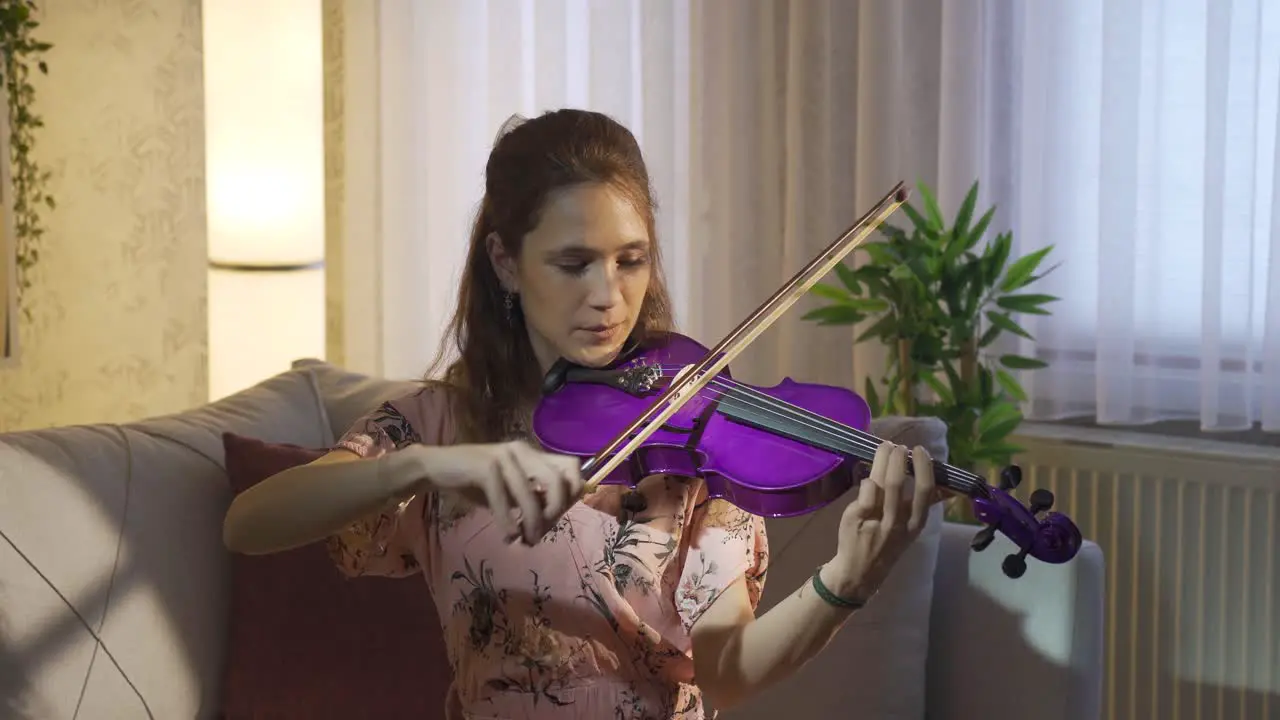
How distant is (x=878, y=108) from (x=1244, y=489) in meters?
0.95

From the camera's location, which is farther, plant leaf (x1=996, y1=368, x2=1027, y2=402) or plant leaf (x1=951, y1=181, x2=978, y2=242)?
plant leaf (x1=996, y1=368, x2=1027, y2=402)

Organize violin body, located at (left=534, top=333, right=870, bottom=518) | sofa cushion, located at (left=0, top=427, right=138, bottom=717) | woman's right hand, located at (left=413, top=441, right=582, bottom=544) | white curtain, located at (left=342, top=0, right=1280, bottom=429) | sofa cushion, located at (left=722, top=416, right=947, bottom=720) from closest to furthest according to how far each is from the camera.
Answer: woman's right hand, located at (left=413, top=441, right=582, bottom=544)
violin body, located at (left=534, top=333, right=870, bottom=518)
sofa cushion, located at (left=0, top=427, right=138, bottom=717)
sofa cushion, located at (left=722, top=416, right=947, bottom=720)
white curtain, located at (left=342, top=0, right=1280, bottom=429)

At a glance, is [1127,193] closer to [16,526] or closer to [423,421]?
[423,421]

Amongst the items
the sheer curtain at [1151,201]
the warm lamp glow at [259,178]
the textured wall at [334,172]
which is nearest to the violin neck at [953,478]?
the sheer curtain at [1151,201]

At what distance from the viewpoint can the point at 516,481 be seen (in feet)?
3.13

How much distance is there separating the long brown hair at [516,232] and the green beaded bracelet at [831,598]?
0.34 meters

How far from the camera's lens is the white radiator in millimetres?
2238

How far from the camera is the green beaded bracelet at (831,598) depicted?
1.12m

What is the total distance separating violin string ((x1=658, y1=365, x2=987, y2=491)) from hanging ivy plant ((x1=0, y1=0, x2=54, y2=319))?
2.59 meters

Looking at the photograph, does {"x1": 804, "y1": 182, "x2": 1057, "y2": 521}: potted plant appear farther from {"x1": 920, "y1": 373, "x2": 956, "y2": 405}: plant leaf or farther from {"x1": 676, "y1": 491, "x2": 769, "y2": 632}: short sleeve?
{"x1": 676, "y1": 491, "x2": 769, "y2": 632}: short sleeve

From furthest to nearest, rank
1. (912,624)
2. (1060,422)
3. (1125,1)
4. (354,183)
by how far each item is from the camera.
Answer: (354,183) < (1060,422) < (1125,1) < (912,624)

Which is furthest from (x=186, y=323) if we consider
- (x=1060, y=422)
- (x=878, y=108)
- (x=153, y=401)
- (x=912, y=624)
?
(x=912, y=624)

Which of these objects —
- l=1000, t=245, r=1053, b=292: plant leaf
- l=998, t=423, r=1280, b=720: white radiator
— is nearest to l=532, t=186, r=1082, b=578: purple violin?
l=1000, t=245, r=1053, b=292: plant leaf

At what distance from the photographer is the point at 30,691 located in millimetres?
1541
